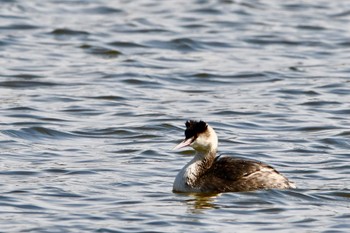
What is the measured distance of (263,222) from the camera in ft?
40.4

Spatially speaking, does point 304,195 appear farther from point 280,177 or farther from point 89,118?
point 89,118

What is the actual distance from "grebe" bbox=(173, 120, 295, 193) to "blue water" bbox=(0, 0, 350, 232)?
15 centimetres

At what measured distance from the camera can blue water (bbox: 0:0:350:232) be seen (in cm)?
1284

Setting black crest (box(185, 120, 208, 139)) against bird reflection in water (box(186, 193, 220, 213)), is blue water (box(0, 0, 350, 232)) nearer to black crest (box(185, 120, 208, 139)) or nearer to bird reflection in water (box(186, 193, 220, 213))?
bird reflection in water (box(186, 193, 220, 213))

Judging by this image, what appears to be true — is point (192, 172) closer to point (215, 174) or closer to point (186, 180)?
point (186, 180)

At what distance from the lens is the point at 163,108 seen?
756 inches

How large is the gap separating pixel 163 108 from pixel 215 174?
5420 millimetres

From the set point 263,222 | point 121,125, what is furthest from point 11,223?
point 121,125

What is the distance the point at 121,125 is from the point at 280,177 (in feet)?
15.2

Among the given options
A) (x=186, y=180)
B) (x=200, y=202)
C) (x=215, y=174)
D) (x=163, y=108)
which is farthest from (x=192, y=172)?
(x=163, y=108)

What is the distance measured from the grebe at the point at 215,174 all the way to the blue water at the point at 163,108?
146mm

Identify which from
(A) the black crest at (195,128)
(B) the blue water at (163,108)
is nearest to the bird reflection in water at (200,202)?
(B) the blue water at (163,108)

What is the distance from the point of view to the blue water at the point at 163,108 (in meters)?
12.8

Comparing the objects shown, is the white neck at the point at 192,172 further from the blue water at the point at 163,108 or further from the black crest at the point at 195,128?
the black crest at the point at 195,128
